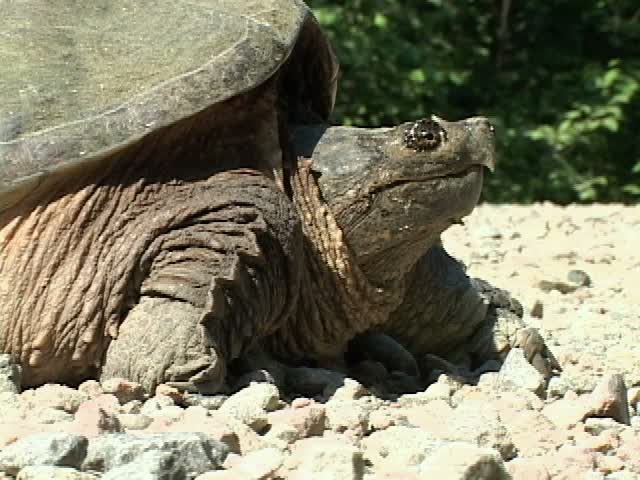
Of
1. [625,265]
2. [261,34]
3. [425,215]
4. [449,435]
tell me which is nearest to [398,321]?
[425,215]

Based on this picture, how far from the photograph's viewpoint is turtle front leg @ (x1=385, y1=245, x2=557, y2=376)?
3699 mm

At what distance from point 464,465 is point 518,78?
9.93m

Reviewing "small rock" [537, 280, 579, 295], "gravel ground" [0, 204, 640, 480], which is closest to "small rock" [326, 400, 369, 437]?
"gravel ground" [0, 204, 640, 480]

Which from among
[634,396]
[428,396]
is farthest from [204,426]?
[634,396]

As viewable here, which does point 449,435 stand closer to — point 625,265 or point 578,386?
point 578,386

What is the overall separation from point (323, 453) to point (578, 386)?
1.43m

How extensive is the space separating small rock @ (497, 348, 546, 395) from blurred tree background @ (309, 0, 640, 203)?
20.5ft

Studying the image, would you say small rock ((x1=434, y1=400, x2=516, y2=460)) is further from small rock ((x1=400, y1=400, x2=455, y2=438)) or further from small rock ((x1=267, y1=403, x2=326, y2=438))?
small rock ((x1=267, y1=403, x2=326, y2=438))

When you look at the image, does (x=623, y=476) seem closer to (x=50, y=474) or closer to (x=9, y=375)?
(x=50, y=474)

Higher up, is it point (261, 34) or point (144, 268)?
point (261, 34)

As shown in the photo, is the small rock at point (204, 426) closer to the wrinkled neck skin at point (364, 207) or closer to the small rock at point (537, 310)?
the wrinkled neck skin at point (364, 207)

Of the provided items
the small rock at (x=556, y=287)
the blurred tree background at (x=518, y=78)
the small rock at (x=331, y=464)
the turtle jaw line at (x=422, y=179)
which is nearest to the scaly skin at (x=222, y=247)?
the turtle jaw line at (x=422, y=179)

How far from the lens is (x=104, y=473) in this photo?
6.83 ft

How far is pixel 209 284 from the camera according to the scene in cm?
289
